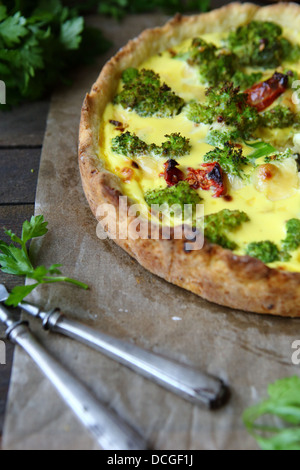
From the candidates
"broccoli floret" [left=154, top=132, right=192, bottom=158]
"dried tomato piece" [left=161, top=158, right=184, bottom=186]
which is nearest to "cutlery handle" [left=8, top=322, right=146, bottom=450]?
"dried tomato piece" [left=161, top=158, right=184, bottom=186]

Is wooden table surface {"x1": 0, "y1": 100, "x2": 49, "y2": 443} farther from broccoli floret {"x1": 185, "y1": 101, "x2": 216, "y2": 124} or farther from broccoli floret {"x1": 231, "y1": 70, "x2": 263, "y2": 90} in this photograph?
broccoli floret {"x1": 231, "y1": 70, "x2": 263, "y2": 90}

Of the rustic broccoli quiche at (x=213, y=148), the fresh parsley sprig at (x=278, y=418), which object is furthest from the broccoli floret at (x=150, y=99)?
the fresh parsley sprig at (x=278, y=418)

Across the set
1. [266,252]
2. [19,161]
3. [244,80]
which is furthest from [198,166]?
[19,161]

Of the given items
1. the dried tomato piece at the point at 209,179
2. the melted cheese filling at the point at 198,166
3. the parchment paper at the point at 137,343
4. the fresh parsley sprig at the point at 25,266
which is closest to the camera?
the parchment paper at the point at 137,343

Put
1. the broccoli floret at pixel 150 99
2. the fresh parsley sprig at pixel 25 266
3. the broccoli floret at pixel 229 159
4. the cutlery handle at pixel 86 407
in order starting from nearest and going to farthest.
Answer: the cutlery handle at pixel 86 407 < the fresh parsley sprig at pixel 25 266 < the broccoli floret at pixel 229 159 < the broccoli floret at pixel 150 99

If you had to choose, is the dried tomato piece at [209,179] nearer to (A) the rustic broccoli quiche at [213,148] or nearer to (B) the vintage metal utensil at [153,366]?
(A) the rustic broccoli quiche at [213,148]
